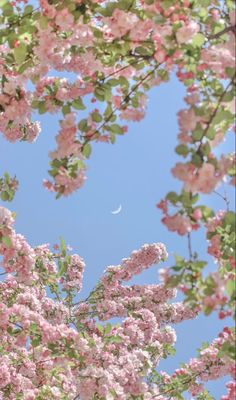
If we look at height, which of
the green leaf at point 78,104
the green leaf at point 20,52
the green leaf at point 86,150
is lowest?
the green leaf at point 86,150

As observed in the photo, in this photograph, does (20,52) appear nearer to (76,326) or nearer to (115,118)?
(115,118)

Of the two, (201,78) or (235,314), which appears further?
(201,78)

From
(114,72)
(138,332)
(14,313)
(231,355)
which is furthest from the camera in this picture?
(138,332)

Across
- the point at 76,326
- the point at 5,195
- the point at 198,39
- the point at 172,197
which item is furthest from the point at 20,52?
the point at 76,326

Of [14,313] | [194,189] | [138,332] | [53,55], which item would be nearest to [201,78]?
[53,55]

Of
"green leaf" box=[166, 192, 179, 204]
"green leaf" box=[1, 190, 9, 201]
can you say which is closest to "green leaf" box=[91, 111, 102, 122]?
"green leaf" box=[166, 192, 179, 204]

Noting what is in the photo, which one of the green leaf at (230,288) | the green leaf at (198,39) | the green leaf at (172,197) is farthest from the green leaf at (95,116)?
the green leaf at (230,288)

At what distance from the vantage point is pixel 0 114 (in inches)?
240

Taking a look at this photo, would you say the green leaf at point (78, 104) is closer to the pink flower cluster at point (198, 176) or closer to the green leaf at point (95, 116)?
the green leaf at point (95, 116)

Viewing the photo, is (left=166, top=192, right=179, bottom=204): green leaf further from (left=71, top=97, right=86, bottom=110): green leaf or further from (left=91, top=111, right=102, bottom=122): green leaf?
(left=71, top=97, right=86, bottom=110): green leaf

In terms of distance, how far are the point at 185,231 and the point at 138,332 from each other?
7.48 meters

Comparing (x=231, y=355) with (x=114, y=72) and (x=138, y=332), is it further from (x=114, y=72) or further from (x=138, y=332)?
(x=138, y=332)

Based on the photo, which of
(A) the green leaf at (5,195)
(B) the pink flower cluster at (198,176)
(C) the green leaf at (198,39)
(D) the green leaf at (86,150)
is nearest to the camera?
(B) the pink flower cluster at (198,176)

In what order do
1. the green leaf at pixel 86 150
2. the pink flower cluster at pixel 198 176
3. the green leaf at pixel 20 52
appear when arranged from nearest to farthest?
1. the pink flower cluster at pixel 198 176
2. the green leaf at pixel 86 150
3. the green leaf at pixel 20 52
